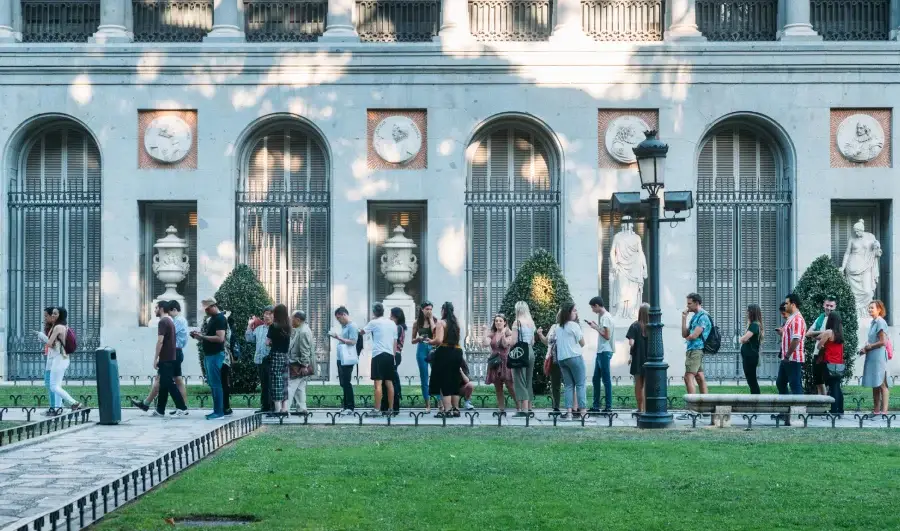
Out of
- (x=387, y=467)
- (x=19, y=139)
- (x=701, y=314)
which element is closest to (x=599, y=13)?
(x=701, y=314)

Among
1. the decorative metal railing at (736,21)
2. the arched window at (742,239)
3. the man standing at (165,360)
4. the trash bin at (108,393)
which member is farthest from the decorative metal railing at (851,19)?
the trash bin at (108,393)

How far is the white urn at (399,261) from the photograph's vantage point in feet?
95.9

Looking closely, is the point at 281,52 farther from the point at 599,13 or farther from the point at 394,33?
the point at 599,13

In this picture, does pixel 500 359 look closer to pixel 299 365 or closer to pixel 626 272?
pixel 299 365

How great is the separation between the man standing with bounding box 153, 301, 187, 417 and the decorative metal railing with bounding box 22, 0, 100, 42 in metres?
11.9

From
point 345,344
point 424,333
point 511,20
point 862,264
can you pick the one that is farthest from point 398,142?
point 862,264

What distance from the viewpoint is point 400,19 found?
29.9m

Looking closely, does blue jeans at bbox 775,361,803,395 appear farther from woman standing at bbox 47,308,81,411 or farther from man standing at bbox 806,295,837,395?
woman standing at bbox 47,308,81,411

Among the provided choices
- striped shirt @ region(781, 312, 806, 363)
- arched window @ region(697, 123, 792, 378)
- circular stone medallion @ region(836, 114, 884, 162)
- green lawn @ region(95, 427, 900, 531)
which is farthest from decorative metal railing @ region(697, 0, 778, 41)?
green lawn @ region(95, 427, 900, 531)

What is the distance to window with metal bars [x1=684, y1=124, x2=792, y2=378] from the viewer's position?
29578mm

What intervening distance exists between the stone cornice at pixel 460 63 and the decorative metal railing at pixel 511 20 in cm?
79

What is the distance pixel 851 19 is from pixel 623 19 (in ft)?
16.3

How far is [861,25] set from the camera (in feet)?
98.2

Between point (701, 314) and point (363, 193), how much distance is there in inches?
395
